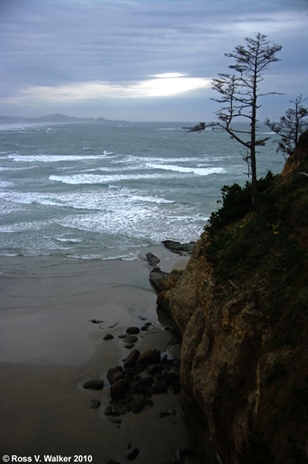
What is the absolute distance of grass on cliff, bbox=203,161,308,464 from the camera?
8.29 m

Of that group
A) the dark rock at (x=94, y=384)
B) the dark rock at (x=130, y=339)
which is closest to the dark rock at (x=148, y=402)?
the dark rock at (x=94, y=384)

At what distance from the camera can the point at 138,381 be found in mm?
14070

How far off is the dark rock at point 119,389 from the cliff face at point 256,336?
1.84m

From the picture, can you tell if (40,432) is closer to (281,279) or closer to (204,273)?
(204,273)

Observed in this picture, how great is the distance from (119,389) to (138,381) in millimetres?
895

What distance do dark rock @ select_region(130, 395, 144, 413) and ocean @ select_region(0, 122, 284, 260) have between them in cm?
1363

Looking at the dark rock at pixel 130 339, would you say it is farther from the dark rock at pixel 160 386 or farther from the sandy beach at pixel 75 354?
the dark rock at pixel 160 386

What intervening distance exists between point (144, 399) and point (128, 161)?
5698 centimetres

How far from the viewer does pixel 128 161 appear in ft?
223

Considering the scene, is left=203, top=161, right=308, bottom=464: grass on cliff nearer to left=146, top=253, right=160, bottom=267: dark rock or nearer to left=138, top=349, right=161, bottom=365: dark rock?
left=138, top=349, right=161, bottom=365: dark rock

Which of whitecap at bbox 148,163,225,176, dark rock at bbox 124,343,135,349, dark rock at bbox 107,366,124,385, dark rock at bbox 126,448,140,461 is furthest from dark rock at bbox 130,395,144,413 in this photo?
Result: whitecap at bbox 148,163,225,176

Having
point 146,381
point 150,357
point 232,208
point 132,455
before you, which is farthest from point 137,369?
point 232,208

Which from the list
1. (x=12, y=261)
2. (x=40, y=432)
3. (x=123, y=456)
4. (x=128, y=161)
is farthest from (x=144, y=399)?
(x=128, y=161)

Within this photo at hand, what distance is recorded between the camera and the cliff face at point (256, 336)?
8492 millimetres
